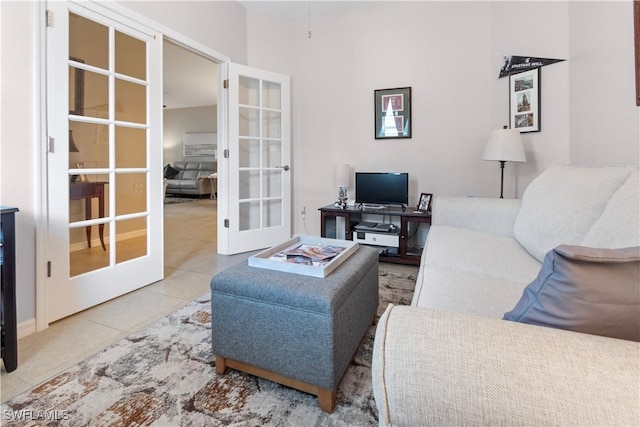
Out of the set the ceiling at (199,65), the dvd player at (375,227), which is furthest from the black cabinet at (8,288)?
the dvd player at (375,227)

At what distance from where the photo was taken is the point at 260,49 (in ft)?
12.0

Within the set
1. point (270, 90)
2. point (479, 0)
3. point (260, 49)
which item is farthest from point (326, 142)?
point (479, 0)

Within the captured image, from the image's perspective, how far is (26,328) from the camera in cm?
175

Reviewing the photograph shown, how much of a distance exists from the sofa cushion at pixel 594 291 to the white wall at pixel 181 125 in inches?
361

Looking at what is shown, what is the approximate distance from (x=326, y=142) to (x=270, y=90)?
84 centimetres

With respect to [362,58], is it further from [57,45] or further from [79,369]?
[79,369]

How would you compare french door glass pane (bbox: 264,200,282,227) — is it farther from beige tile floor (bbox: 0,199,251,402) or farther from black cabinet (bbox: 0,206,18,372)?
black cabinet (bbox: 0,206,18,372)

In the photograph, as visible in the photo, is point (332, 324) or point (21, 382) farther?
point (21, 382)

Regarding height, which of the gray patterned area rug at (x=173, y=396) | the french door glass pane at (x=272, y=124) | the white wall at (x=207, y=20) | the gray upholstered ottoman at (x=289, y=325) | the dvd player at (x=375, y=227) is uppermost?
the white wall at (x=207, y=20)

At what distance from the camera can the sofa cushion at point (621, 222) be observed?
41.7 inches

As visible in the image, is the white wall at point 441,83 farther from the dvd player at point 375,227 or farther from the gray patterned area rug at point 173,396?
the gray patterned area rug at point 173,396

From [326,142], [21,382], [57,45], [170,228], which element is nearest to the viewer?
[21,382]

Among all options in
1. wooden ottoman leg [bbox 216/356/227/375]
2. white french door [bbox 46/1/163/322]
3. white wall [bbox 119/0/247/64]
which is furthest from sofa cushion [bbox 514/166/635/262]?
white wall [bbox 119/0/247/64]

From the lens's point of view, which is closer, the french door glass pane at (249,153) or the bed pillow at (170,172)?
the french door glass pane at (249,153)
